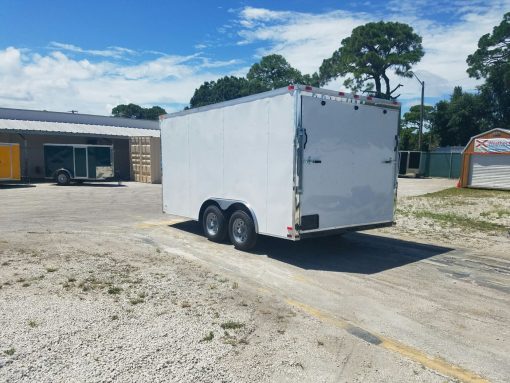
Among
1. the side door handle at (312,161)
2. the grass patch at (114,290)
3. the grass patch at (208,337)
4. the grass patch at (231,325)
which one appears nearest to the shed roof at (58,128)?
the grass patch at (114,290)

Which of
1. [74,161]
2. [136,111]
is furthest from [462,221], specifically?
[136,111]

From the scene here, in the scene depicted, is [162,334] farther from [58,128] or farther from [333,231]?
[58,128]

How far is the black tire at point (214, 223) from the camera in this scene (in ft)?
29.7

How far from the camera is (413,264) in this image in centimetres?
782

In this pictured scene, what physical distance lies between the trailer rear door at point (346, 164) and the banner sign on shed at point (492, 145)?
63.6 feet

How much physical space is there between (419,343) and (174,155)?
25.2 ft

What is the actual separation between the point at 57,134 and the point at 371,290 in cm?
2664

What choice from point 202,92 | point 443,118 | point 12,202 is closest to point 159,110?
point 202,92

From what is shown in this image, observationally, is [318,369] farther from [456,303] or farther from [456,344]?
[456,303]

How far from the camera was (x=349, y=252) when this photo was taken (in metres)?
8.70

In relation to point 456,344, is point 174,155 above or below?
above

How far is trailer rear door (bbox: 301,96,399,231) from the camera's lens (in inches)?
290

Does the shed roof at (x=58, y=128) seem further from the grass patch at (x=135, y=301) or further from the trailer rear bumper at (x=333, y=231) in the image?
the trailer rear bumper at (x=333, y=231)

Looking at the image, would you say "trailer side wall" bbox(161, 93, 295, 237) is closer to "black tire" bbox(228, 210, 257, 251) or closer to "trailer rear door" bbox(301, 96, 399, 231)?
"black tire" bbox(228, 210, 257, 251)
